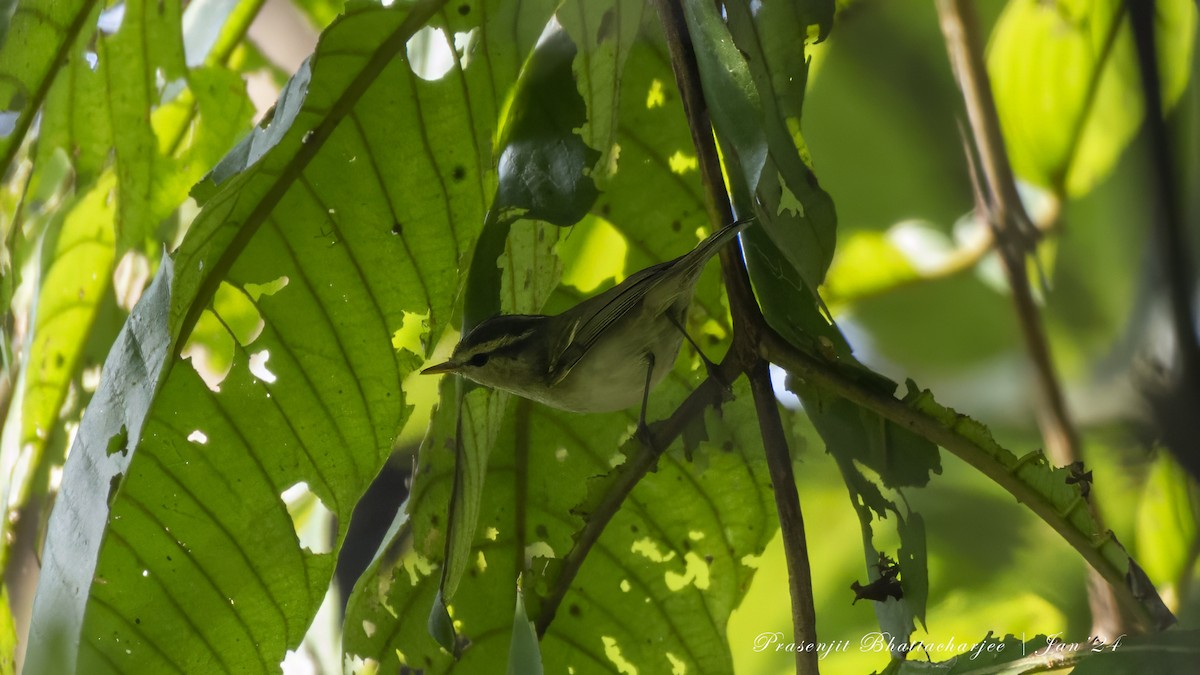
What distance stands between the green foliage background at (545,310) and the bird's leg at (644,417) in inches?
2.9

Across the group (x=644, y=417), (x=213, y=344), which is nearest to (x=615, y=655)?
(x=644, y=417)

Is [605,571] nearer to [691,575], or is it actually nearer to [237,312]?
[691,575]

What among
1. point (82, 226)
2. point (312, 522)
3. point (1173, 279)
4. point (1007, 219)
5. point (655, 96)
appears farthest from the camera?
point (312, 522)

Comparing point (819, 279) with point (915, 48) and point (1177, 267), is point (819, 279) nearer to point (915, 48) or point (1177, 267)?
point (1177, 267)

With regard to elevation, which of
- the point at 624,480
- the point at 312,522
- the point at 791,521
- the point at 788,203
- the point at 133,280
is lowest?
the point at 791,521

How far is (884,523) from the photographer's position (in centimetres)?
125

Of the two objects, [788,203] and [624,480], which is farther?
[624,480]

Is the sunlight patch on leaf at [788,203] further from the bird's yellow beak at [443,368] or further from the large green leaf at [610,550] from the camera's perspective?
the bird's yellow beak at [443,368]

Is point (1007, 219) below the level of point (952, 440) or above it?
above

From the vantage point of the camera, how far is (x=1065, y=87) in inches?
50.0

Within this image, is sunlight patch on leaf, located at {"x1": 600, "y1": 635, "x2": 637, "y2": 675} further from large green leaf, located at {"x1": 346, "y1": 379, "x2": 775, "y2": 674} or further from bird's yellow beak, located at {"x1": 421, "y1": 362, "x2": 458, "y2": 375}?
bird's yellow beak, located at {"x1": 421, "y1": 362, "x2": 458, "y2": 375}

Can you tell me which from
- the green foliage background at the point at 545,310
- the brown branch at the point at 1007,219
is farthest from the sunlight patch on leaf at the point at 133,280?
the brown branch at the point at 1007,219

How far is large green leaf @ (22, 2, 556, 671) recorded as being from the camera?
1257mm

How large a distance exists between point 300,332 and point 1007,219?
869 millimetres
